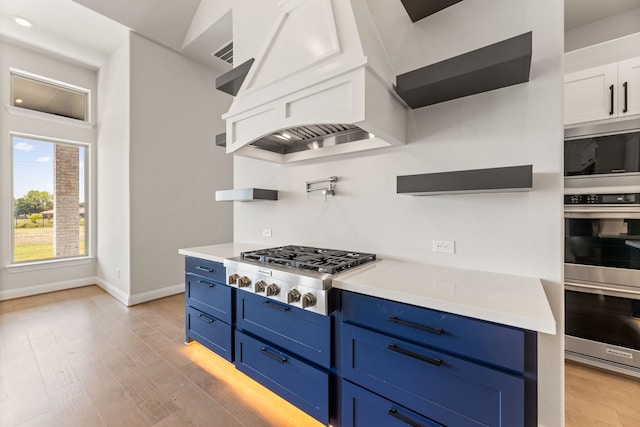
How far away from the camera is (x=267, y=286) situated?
64.6 inches

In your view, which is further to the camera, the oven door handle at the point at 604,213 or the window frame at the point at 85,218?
the window frame at the point at 85,218

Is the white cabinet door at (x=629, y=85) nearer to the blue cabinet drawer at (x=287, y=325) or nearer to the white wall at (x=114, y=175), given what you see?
the blue cabinet drawer at (x=287, y=325)

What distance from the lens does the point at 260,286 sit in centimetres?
169

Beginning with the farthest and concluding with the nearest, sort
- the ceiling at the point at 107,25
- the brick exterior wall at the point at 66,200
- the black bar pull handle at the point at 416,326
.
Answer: the brick exterior wall at the point at 66,200, the ceiling at the point at 107,25, the black bar pull handle at the point at 416,326

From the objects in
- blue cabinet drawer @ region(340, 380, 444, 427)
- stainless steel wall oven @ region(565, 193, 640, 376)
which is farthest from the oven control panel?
blue cabinet drawer @ region(340, 380, 444, 427)

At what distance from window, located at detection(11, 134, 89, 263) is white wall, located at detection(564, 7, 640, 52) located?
22.0ft

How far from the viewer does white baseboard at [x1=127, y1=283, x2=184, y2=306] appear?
11.8 feet

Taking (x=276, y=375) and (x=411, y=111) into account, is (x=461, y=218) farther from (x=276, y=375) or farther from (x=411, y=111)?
(x=276, y=375)

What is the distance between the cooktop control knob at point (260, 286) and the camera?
1.67 meters

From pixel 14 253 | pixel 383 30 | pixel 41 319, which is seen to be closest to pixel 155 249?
pixel 41 319

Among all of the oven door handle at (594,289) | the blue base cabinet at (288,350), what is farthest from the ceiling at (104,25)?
the oven door handle at (594,289)

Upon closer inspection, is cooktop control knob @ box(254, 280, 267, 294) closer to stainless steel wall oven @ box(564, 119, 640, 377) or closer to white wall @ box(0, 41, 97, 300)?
stainless steel wall oven @ box(564, 119, 640, 377)

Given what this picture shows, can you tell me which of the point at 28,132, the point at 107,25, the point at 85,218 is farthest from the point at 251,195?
the point at 28,132

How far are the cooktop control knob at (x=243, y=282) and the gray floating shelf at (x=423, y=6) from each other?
6.55ft
